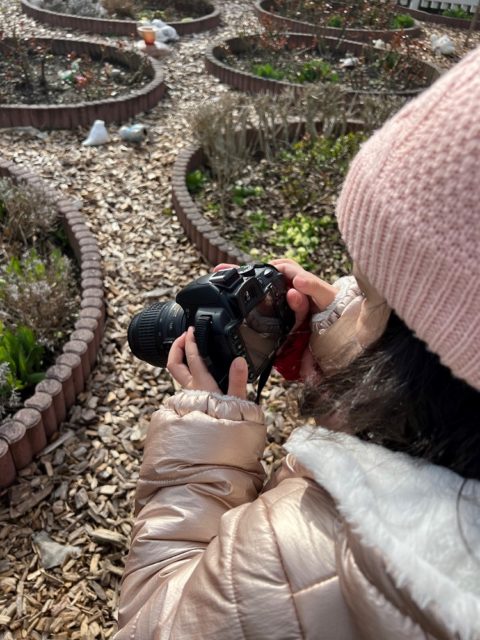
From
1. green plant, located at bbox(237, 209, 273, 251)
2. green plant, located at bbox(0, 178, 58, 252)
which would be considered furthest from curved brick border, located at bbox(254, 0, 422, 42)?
green plant, located at bbox(0, 178, 58, 252)

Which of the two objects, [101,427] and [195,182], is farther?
[195,182]

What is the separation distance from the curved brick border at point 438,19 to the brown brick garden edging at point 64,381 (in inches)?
334

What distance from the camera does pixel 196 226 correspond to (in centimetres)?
332

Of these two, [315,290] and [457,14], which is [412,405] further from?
[457,14]

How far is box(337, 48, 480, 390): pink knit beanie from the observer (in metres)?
0.71

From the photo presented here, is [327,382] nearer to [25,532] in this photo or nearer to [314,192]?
[25,532]

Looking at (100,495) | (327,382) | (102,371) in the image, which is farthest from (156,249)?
(327,382)

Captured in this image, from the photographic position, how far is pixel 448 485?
2.71 feet

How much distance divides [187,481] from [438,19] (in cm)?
1013

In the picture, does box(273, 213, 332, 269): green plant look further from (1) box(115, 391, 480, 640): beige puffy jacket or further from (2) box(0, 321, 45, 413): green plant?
(1) box(115, 391, 480, 640): beige puffy jacket

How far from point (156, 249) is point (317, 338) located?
1.98m

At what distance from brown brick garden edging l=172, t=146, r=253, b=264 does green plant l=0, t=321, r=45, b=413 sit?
1.18m

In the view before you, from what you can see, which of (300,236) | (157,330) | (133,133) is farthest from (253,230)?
(157,330)

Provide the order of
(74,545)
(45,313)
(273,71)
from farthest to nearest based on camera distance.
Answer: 1. (273,71)
2. (45,313)
3. (74,545)
